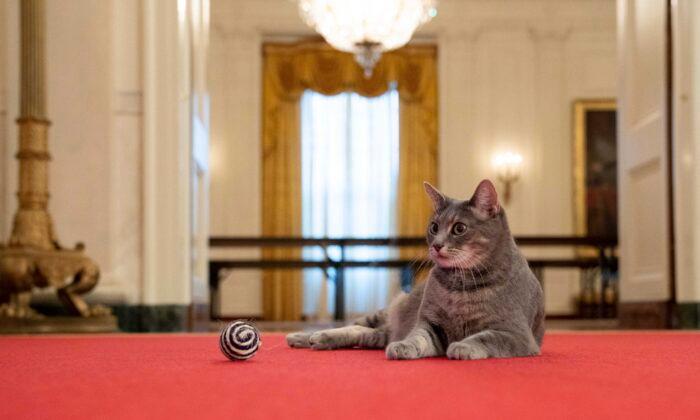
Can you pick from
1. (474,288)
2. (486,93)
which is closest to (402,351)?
(474,288)

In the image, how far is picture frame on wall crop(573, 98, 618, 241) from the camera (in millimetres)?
11250

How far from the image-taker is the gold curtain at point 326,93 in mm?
11141

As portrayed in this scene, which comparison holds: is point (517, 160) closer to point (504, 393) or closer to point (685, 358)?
point (685, 358)

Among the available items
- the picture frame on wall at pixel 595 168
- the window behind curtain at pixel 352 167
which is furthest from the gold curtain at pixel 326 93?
the picture frame on wall at pixel 595 168

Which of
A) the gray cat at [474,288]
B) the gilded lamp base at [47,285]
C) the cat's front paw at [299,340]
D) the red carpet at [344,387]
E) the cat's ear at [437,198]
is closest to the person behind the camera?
the red carpet at [344,387]

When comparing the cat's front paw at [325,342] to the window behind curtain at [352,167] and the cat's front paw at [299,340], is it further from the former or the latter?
the window behind curtain at [352,167]

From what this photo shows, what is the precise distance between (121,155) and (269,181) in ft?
19.7

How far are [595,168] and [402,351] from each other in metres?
9.56

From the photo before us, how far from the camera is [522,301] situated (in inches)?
94.2

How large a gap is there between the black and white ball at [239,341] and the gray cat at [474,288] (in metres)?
0.34

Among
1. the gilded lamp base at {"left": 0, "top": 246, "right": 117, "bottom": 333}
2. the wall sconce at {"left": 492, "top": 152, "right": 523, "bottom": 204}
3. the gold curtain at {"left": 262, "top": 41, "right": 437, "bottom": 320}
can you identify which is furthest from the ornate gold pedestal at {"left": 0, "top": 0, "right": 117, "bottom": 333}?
the wall sconce at {"left": 492, "top": 152, "right": 523, "bottom": 204}

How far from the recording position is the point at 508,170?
36.7ft

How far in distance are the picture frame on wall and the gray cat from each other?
29.8 feet

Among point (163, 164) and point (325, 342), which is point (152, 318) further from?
point (325, 342)
